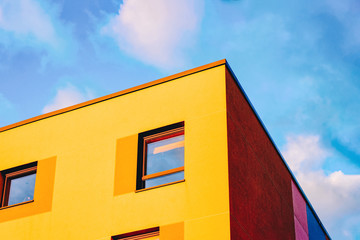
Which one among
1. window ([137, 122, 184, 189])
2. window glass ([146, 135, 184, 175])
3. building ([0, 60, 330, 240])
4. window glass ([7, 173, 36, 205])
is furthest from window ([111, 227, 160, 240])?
window glass ([7, 173, 36, 205])

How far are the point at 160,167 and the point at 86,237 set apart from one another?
2.55 meters

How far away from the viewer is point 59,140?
17.9 metres

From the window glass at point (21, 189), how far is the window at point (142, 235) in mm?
3521

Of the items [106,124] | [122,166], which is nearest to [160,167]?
[122,166]

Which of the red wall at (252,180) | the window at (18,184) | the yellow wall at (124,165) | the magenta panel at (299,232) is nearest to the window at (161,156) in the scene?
the yellow wall at (124,165)

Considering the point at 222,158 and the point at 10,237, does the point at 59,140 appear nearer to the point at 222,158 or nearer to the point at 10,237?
the point at 10,237

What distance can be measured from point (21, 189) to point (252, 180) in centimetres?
665

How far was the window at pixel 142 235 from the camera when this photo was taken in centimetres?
1504

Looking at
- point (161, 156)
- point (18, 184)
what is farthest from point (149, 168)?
point (18, 184)

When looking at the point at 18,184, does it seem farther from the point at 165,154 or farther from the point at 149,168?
the point at 165,154

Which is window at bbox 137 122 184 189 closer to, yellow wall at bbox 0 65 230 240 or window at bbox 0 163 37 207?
yellow wall at bbox 0 65 230 240

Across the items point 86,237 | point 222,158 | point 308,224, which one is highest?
point 308,224

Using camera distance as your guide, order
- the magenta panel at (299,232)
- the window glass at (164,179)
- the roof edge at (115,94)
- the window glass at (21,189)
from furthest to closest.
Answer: the magenta panel at (299,232), the window glass at (21,189), the roof edge at (115,94), the window glass at (164,179)

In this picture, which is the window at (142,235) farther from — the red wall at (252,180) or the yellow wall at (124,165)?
the red wall at (252,180)
